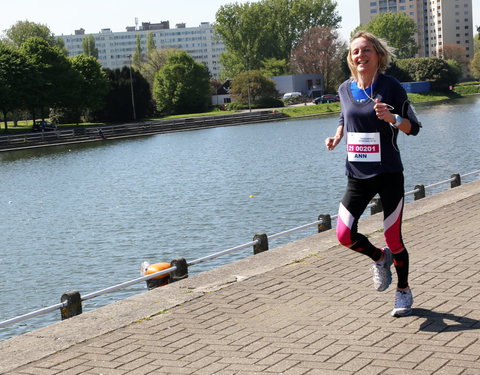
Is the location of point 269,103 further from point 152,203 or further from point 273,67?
point 152,203

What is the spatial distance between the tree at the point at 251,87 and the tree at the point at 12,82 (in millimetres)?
38386

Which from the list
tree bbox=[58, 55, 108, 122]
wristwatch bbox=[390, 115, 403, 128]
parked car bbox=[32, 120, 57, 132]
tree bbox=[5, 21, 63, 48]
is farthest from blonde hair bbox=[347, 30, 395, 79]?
tree bbox=[5, 21, 63, 48]

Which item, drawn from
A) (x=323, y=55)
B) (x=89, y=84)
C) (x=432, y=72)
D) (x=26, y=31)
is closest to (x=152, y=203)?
(x=89, y=84)

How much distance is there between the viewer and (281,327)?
20.1 ft

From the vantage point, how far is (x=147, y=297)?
24.3 ft

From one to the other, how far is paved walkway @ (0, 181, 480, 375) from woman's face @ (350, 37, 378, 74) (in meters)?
1.95

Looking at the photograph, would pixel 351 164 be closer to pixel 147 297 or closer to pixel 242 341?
pixel 242 341

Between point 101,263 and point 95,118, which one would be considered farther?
point 95,118

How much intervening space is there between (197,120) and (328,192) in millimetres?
63940

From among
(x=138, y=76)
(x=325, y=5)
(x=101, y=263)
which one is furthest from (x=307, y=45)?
(x=101, y=263)

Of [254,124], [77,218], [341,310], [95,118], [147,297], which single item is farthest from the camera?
[95,118]

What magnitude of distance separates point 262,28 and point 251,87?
122 ft

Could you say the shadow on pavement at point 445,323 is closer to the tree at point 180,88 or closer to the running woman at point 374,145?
the running woman at point 374,145

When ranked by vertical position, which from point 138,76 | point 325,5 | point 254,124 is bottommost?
point 254,124
